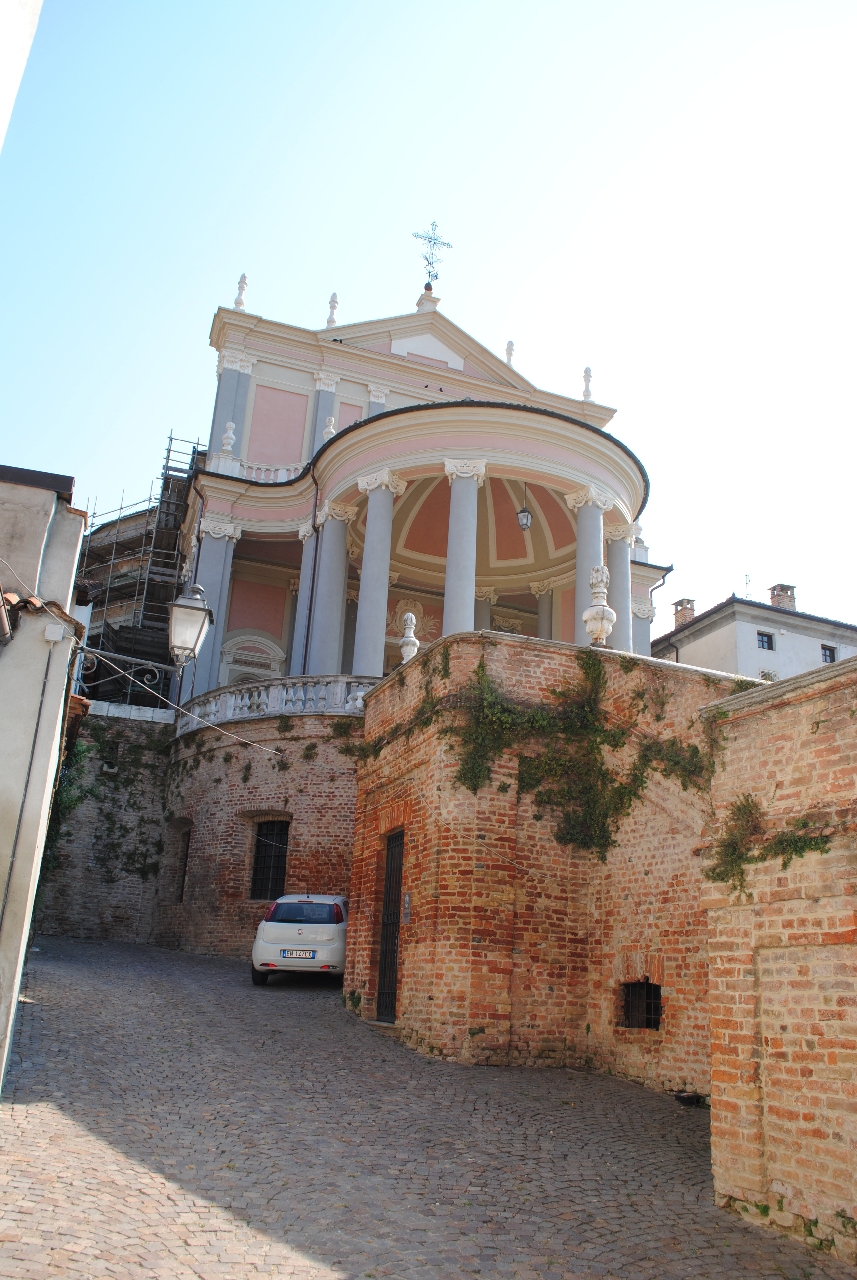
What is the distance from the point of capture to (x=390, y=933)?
12.1 m

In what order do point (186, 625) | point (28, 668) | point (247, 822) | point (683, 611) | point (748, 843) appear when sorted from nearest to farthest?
1. point (748, 843)
2. point (28, 668)
3. point (186, 625)
4. point (247, 822)
5. point (683, 611)

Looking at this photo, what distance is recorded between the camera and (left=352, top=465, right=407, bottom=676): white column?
19.5m

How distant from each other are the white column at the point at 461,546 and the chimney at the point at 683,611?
2053 cm

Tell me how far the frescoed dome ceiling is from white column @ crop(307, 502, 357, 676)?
3.09m

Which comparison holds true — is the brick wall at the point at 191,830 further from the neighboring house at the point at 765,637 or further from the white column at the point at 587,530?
the neighboring house at the point at 765,637

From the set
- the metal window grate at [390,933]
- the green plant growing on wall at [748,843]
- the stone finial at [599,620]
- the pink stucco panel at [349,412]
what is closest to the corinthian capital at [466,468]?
the stone finial at [599,620]

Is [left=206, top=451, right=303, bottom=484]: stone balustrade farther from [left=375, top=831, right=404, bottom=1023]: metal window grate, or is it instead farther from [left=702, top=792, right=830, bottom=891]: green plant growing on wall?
[left=702, top=792, right=830, bottom=891]: green plant growing on wall

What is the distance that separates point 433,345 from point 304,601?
34.4 ft

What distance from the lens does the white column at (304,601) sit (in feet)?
74.7

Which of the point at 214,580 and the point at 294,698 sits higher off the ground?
the point at 214,580

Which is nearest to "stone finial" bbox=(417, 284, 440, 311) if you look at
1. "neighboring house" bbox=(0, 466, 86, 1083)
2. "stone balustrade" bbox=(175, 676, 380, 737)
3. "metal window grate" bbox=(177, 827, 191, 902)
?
"stone balustrade" bbox=(175, 676, 380, 737)

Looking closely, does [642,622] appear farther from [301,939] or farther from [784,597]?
[301,939]

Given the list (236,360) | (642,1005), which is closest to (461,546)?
(642,1005)

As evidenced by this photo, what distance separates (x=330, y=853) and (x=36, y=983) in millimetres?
5501
